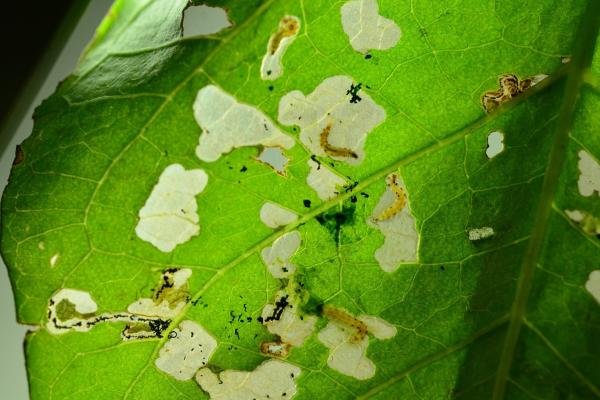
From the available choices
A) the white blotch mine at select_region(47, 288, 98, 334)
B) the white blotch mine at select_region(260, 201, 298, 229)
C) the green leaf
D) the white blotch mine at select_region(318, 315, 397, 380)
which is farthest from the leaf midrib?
the white blotch mine at select_region(47, 288, 98, 334)

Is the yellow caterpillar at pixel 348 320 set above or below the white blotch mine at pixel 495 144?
below

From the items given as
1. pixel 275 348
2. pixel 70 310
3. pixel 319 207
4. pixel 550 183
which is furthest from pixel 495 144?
pixel 70 310

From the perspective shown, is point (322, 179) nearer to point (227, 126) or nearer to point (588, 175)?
point (227, 126)

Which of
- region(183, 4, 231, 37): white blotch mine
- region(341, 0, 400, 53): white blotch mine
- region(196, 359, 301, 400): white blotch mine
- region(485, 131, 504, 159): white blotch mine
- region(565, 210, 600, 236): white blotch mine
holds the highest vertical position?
region(341, 0, 400, 53): white blotch mine

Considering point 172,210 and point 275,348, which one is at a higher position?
point 172,210

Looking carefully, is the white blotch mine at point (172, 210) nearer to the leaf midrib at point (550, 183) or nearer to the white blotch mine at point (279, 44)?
the white blotch mine at point (279, 44)

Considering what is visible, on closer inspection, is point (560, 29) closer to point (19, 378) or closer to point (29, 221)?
point (29, 221)

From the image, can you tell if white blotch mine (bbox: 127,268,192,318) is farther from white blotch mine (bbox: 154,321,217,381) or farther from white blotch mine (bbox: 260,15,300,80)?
white blotch mine (bbox: 260,15,300,80)

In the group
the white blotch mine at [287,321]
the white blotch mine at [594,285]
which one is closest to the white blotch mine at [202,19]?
the white blotch mine at [287,321]
